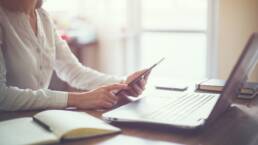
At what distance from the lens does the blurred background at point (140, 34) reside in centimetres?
332

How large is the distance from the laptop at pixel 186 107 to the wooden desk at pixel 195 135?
0.02 metres

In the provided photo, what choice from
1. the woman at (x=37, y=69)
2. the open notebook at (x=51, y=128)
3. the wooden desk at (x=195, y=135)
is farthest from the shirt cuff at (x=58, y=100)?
the wooden desk at (x=195, y=135)

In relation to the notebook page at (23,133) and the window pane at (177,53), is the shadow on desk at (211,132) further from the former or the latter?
the window pane at (177,53)

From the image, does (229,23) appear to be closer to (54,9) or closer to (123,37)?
(123,37)

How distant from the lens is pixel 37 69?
150 centimetres

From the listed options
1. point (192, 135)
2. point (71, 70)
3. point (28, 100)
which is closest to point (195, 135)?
point (192, 135)

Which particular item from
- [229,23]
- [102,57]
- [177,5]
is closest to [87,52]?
[102,57]

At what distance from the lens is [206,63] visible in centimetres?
323

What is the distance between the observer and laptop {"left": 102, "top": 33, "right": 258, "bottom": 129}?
990 mm

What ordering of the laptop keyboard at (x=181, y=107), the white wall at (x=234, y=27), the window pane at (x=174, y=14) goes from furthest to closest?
the window pane at (x=174, y=14) → the white wall at (x=234, y=27) → the laptop keyboard at (x=181, y=107)

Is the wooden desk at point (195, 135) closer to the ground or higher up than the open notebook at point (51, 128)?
closer to the ground

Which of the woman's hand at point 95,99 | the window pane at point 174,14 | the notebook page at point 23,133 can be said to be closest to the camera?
the notebook page at point 23,133

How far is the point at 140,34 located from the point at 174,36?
274 mm

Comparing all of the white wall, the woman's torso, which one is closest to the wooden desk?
the woman's torso
